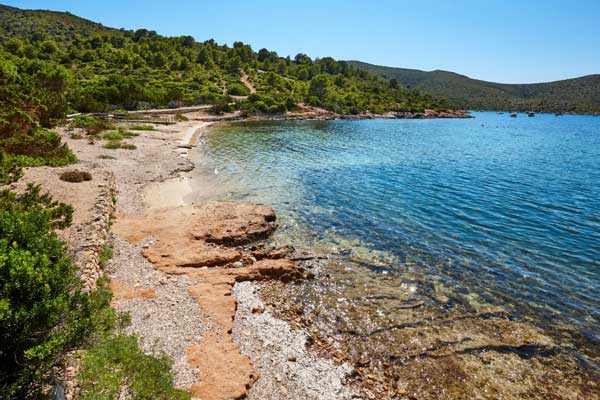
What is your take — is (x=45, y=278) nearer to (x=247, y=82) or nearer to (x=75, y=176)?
(x=75, y=176)

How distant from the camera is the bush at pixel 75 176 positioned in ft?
71.5

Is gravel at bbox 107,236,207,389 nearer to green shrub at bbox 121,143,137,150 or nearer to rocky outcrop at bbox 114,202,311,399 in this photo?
rocky outcrop at bbox 114,202,311,399

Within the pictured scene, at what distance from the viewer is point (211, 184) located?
30281 mm

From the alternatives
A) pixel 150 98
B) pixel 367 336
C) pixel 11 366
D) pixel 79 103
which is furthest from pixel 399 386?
pixel 150 98

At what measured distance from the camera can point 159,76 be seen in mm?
112562

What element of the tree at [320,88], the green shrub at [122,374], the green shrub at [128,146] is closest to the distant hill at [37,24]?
the tree at [320,88]

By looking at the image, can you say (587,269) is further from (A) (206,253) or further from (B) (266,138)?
(B) (266,138)

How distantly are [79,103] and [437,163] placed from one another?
63579 millimetres

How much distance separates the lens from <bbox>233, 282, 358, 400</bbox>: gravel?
9336 millimetres

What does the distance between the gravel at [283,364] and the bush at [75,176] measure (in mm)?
16116

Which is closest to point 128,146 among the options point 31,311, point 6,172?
point 6,172

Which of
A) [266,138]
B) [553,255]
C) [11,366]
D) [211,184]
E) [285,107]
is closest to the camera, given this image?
[11,366]

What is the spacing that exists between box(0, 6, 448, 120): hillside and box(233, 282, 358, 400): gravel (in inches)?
2231

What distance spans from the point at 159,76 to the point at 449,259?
386 ft
